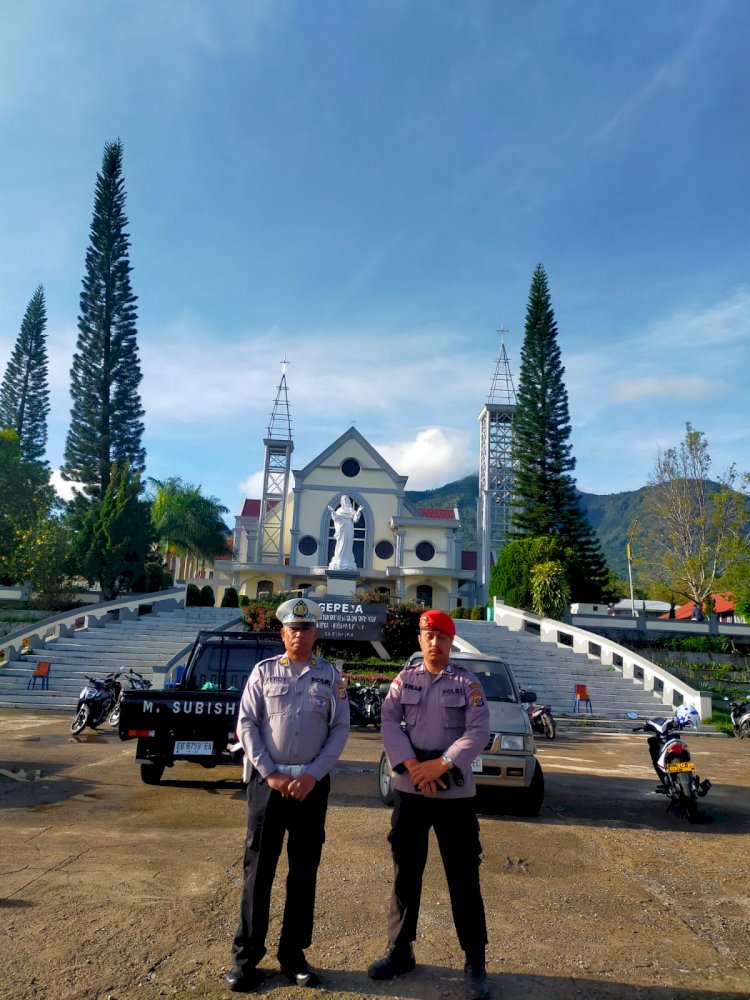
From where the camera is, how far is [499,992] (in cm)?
316

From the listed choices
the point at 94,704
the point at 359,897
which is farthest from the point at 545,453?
the point at 359,897

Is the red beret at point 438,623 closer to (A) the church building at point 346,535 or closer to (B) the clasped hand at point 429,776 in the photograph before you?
(B) the clasped hand at point 429,776

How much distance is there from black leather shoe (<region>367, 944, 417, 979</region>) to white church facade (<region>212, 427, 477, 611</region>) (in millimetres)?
32929

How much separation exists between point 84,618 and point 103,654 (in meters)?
3.77

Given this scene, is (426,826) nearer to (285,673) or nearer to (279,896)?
(285,673)

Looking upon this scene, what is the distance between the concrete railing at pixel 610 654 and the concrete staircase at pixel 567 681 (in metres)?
0.31

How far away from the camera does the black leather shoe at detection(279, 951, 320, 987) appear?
315 cm

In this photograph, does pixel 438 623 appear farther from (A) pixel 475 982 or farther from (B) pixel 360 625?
(B) pixel 360 625

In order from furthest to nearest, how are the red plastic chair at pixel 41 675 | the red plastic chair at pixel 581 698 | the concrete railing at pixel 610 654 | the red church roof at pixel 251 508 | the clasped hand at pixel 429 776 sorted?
the red church roof at pixel 251 508 < the concrete railing at pixel 610 654 < the red plastic chair at pixel 581 698 < the red plastic chair at pixel 41 675 < the clasped hand at pixel 429 776

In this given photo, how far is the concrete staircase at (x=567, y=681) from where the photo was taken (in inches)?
693

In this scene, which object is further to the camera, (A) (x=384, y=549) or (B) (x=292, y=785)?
(A) (x=384, y=549)

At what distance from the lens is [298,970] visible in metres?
3.20

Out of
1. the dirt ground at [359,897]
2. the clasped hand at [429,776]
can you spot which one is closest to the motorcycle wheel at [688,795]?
the dirt ground at [359,897]

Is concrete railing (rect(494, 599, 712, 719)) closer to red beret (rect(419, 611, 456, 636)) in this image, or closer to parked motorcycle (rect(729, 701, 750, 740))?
parked motorcycle (rect(729, 701, 750, 740))
